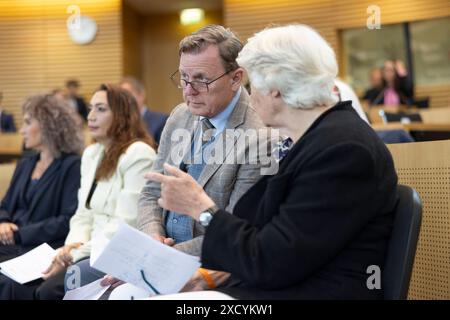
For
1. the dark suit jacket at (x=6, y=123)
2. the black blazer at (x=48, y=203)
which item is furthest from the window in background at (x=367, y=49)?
the black blazer at (x=48, y=203)

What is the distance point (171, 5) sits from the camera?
499 inches

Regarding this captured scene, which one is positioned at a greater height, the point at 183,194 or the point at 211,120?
the point at 211,120

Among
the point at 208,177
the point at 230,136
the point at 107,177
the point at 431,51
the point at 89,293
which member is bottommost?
the point at 89,293

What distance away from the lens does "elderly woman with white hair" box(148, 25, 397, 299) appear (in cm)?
147

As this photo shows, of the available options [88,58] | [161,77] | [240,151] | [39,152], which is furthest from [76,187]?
[161,77]

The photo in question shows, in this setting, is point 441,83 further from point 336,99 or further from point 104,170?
point 336,99

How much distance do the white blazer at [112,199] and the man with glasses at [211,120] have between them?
0.53m

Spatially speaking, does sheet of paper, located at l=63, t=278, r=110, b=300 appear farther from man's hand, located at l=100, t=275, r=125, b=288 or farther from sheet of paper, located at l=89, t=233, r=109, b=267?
sheet of paper, located at l=89, t=233, r=109, b=267

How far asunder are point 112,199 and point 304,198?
1.66 m

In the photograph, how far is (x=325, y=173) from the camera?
1.47 metres

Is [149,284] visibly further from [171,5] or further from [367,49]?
[171,5]

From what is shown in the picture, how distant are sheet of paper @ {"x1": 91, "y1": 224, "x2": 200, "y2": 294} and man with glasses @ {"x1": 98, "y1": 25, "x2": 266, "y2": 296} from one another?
1.34 feet

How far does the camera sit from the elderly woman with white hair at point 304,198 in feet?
4.83

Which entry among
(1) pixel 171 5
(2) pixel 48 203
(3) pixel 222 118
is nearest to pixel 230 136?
(3) pixel 222 118
